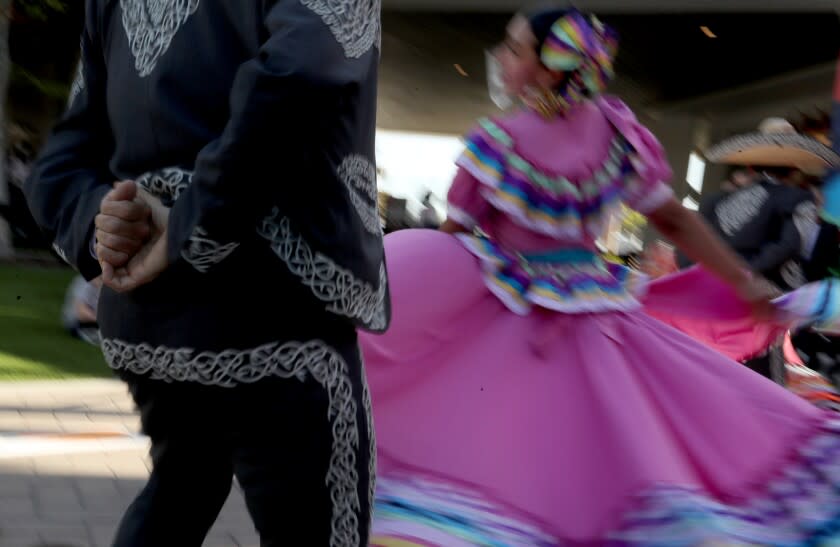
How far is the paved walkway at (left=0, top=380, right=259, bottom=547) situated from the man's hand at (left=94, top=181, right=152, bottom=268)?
78.2 inches

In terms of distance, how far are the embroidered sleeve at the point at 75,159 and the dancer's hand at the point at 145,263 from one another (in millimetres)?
196

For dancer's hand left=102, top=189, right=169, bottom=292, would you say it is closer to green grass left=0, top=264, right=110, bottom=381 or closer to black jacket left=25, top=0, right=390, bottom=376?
black jacket left=25, top=0, right=390, bottom=376

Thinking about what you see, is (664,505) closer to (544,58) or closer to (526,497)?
(526,497)

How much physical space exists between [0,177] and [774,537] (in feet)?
37.3

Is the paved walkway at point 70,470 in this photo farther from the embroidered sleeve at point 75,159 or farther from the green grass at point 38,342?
the embroidered sleeve at point 75,159

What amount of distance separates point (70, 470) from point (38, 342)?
340 centimetres

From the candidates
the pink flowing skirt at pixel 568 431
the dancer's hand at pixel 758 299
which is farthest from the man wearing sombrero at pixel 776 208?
the pink flowing skirt at pixel 568 431

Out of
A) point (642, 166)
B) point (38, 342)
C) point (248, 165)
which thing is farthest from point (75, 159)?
point (38, 342)

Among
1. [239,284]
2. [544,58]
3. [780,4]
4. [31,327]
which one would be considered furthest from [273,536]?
[780,4]

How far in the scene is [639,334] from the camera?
279 centimetres

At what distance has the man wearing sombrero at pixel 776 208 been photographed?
17.2 ft

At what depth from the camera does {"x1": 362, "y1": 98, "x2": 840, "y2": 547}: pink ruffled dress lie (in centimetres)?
245

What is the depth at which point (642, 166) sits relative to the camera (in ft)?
9.34

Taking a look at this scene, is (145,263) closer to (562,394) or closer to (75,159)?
(75,159)
